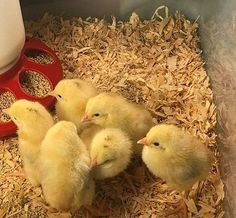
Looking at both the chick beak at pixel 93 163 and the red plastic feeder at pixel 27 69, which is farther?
the red plastic feeder at pixel 27 69

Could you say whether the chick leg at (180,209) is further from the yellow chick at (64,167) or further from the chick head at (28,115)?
the chick head at (28,115)

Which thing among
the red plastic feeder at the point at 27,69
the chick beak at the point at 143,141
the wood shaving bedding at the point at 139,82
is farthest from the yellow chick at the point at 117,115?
the red plastic feeder at the point at 27,69

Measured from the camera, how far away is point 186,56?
7.11 ft

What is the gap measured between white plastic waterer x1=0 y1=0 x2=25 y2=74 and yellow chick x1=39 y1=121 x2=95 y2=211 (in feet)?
1.36

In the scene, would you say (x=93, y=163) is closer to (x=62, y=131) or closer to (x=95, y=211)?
(x=62, y=131)

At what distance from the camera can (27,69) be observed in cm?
198

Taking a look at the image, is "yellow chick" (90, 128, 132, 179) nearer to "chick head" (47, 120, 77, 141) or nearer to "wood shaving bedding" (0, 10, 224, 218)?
"chick head" (47, 120, 77, 141)

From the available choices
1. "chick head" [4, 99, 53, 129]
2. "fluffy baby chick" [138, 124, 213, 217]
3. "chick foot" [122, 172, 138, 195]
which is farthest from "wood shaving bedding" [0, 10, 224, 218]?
"chick head" [4, 99, 53, 129]

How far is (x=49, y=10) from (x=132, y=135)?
885 millimetres

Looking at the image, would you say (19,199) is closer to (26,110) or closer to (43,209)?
(43,209)

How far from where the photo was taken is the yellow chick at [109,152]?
1.52 meters

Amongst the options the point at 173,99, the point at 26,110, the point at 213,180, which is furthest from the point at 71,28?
the point at 213,180

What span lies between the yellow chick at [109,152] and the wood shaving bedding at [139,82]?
0.67ft

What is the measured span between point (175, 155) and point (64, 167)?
328 millimetres
